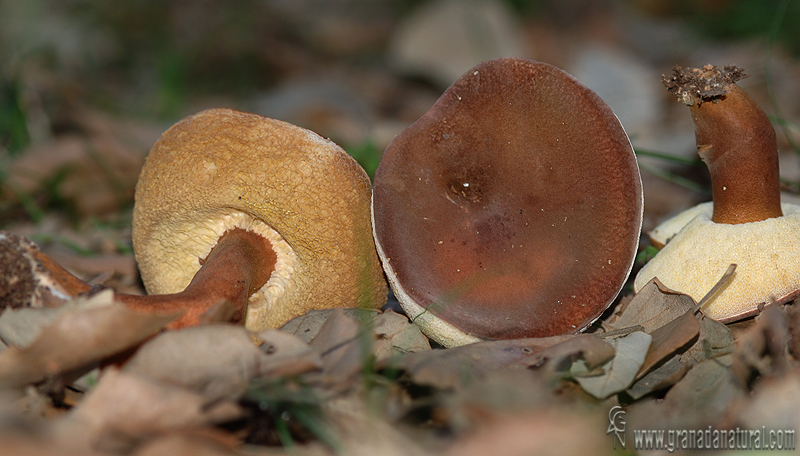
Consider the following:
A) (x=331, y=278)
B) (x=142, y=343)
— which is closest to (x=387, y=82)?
(x=331, y=278)

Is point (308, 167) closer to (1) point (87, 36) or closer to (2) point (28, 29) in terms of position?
(2) point (28, 29)

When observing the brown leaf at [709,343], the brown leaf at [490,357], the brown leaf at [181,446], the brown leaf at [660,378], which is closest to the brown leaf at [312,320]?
the brown leaf at [490,357]

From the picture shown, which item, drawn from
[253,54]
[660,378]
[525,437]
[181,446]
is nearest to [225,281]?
[181,446]

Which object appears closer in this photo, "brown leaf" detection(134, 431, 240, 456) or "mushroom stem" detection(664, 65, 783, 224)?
"brown leaf" detection(134, 431, 240, 456)

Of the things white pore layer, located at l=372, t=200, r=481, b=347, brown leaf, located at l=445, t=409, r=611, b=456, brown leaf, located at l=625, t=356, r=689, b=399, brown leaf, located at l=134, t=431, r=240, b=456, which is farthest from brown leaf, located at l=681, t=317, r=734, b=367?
brown leaf, located at l=134, t=431, r=240, b=456

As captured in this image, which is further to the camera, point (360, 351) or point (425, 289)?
point (425, 289)

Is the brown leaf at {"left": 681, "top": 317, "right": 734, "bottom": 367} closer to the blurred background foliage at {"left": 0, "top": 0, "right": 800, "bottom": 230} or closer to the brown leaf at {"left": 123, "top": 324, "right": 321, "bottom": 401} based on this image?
the brown leaf at {"left": 123, "top": 324, "right": 321, "bottom": 401}
